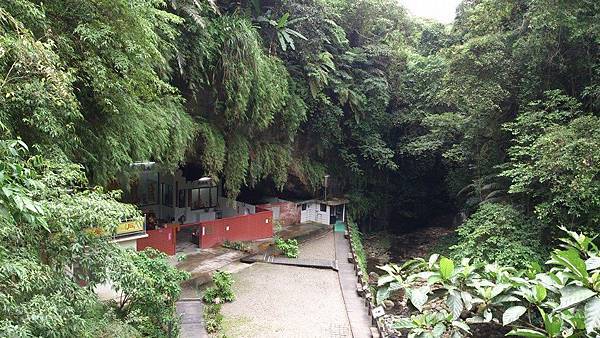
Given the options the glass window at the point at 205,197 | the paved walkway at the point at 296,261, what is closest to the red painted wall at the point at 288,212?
the glass window at the point at 205,197

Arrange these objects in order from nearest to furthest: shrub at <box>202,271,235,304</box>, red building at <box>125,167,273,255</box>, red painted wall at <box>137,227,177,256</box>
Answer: shrub at <box>202,271,235,304</box>, red painted wall at <box>137,227,177,256</box>, red building at <box>125,167,273,255</box>

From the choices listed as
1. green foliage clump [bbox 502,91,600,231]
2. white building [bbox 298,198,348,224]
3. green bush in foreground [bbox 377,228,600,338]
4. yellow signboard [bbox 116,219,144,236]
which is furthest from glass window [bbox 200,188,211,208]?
green bush in foreground [bbox 377,228,600,338]

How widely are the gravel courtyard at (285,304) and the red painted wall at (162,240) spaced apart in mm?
2446

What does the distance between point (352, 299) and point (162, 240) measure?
243 inches

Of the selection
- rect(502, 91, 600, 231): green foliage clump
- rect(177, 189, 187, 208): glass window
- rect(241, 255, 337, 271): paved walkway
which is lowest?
rect(241, 255, 337, 271): paved walkway

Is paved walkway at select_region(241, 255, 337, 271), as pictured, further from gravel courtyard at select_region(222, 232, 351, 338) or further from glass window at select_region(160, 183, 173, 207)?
glass window at select_region(160, 183, 173, 207)

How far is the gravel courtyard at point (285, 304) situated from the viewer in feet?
31.5

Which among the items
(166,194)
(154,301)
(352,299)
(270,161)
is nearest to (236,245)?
(270,161)

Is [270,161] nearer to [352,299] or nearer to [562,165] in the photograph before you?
[352,299]

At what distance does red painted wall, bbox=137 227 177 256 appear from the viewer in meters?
13.1

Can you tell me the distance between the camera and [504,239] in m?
11.8

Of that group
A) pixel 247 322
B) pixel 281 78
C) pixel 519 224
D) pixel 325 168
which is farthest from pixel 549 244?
pixel 325 168

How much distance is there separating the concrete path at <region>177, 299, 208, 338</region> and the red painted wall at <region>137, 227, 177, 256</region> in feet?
11.2

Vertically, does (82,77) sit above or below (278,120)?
below
